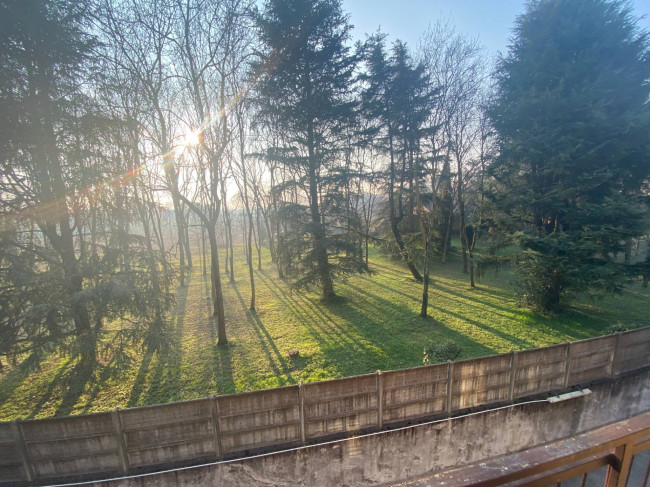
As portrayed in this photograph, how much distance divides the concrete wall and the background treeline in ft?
11.5

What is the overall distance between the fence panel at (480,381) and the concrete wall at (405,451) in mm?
538

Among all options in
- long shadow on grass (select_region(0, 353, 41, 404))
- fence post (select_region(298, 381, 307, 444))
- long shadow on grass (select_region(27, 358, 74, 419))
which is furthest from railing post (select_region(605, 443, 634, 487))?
long shadow on grass (select_region(27, 358, 74, 419))

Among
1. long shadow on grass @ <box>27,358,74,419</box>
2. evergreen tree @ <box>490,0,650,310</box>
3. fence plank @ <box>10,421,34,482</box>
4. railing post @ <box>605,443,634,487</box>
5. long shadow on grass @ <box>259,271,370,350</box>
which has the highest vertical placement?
evergreen tree @ <box>490,0,650,310</box>

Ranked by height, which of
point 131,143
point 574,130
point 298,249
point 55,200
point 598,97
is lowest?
point 298,249

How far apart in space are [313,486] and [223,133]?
9.50m

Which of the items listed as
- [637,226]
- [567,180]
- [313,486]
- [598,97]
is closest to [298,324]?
[313,486]

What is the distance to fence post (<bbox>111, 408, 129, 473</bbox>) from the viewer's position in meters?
4.19

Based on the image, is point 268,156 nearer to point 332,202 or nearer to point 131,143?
point 332,202

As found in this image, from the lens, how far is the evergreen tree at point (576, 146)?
28.1 ft

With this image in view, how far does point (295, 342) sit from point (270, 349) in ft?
2.89

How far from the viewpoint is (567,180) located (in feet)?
30.1

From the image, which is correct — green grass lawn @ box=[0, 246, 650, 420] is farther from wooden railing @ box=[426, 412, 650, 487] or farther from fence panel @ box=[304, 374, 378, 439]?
wooden railing @ box=[426, 412, 650, 487]

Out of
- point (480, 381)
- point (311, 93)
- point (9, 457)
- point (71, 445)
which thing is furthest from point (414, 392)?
point (311, 93)

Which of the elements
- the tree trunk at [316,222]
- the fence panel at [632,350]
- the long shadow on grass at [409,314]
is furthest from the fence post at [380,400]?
the tree trunk at [316,222]
